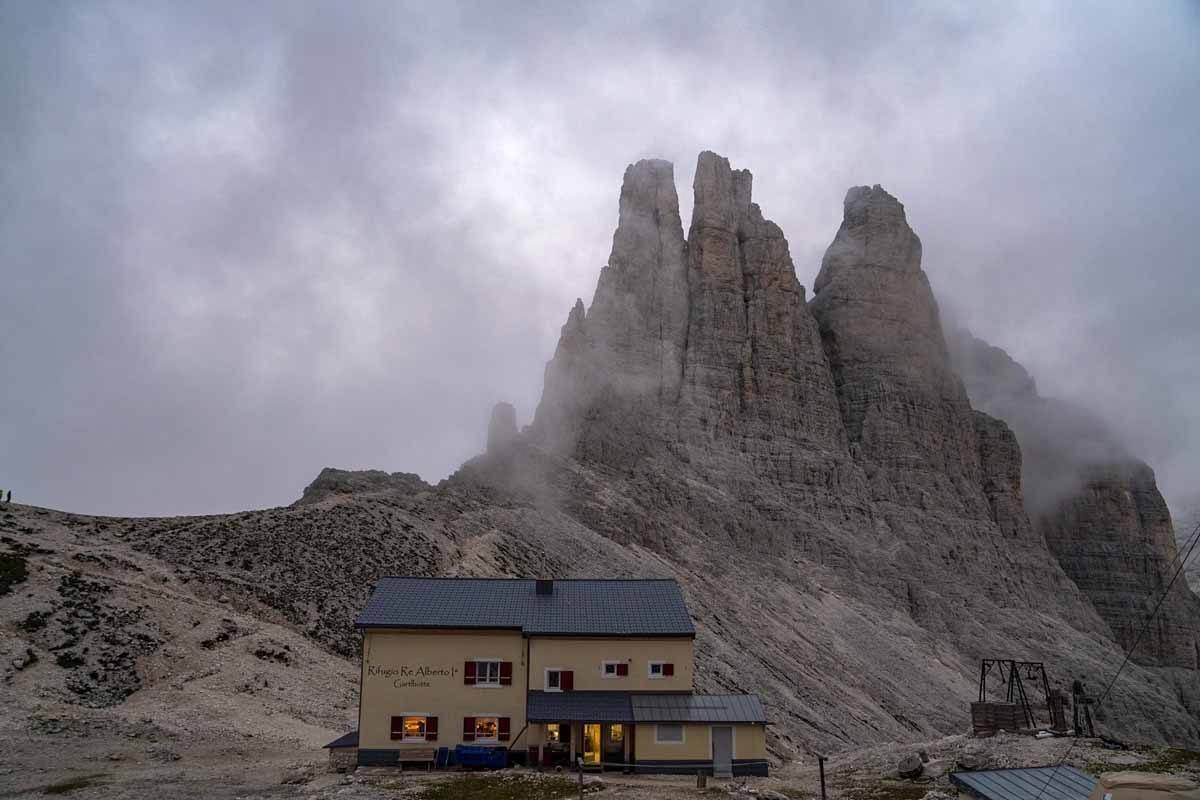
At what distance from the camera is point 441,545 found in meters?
75.8

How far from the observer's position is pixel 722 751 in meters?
37.8

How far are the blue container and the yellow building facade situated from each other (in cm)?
28

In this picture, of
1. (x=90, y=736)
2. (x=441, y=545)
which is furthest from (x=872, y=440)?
(x=90, y=736)

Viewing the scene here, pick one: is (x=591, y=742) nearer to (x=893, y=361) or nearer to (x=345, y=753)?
(x=345, y=753)

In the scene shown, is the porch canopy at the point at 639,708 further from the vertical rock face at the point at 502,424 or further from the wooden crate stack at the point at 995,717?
the vertical rock face at the point at 502,424

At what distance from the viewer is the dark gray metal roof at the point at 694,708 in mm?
37844

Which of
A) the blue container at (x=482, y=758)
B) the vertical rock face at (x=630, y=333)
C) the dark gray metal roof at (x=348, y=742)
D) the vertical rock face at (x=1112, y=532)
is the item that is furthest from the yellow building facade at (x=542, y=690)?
the vertical rock face at (x=1112, y=532)

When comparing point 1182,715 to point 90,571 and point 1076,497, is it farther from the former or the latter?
point 90,571

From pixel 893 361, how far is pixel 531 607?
12751cm

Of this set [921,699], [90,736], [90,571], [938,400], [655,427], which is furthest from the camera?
[938,400]

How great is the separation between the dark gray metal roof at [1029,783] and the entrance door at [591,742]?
50.4ft

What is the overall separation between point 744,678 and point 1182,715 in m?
86.3

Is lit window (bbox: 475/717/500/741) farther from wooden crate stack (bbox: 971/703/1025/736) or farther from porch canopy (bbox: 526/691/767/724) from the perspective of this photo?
wooden crate stack (bbox: 971/703/1025/736)

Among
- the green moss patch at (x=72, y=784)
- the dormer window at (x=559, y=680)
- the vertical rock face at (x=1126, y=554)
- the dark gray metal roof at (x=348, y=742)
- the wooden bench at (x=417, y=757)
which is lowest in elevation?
the green moss patch at (x=72, y=784)
